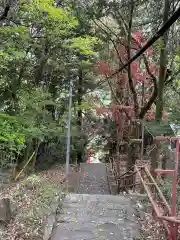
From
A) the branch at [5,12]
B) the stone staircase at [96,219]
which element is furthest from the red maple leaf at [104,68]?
the stone staircase at [96,219]

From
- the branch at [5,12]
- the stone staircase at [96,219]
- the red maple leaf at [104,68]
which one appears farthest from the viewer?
the red maple leaf at [104,68]

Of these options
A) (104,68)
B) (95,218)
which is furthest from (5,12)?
(95,218)

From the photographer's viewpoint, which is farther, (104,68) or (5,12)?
(104,68)

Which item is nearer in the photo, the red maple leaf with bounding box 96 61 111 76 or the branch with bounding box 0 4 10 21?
the branch with bounding box 0 4 10 21

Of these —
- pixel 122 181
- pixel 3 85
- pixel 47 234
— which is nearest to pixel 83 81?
pixel 3 85

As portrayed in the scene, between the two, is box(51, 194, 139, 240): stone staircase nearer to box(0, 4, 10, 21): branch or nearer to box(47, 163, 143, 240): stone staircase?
box(47, 163, 143, 240): stone staircase

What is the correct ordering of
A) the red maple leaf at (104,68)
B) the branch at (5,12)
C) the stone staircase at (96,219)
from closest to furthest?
1. the stone staircase at (96,219)
2. the branch at (5,12)
3. the red maple leaf at (104,68)

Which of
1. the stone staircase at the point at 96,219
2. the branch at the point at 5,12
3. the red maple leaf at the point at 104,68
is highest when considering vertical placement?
the branch at the point at 5,12

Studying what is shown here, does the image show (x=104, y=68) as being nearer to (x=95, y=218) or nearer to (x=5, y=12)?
(x=5, y=12)

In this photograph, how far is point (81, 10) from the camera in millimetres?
7145

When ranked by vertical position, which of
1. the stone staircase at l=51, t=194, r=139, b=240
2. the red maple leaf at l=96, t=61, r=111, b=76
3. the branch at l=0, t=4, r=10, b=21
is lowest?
the stone staircase at l=51, t=194, r=139, b=240

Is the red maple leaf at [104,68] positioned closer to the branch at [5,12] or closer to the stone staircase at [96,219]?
the branch at [5,12]

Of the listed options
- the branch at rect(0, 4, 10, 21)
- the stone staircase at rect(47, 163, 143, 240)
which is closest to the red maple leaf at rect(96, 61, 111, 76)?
the branch at rect(0, 4, 10, 21)

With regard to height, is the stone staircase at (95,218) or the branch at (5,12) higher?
the branch at (5,12)
